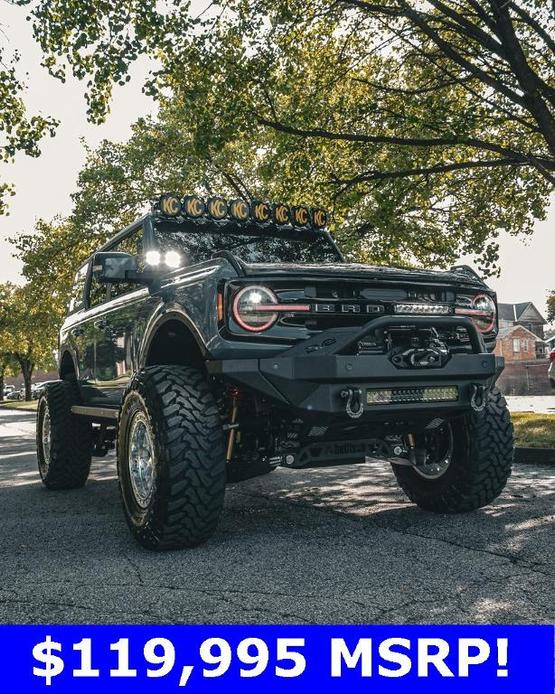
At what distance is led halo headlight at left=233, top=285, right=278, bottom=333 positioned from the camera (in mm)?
4121

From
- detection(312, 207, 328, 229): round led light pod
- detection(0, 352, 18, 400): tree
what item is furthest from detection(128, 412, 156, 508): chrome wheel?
detection(0, 352, 18, 400): tree

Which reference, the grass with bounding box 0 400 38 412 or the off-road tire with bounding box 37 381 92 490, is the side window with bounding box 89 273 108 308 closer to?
the off-road tire with bounding box 37 381 92 490

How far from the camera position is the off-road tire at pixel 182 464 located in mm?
4117

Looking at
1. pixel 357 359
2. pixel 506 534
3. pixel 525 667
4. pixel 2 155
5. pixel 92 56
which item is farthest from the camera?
pixel 2 155

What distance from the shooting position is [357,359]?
4.04 metres

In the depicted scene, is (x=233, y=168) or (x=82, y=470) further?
(x=233, y=168)

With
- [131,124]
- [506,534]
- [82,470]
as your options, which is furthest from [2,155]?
[506,534]

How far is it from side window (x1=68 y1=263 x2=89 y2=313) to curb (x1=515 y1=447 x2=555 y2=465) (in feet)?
16.5

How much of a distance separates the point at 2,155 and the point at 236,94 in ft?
15.1

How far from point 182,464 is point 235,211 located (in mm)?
2309

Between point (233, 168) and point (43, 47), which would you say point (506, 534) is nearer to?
point (43, 47)

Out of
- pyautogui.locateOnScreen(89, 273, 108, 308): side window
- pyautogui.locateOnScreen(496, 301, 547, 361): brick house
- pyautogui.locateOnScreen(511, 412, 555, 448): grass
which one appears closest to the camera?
pyautogui.locateOnScreen(89, 273, 108, 308): side window

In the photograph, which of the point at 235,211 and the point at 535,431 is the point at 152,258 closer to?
the point at 235,211

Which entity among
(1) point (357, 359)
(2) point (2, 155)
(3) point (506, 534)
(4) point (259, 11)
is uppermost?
(4) point (259, 11)
